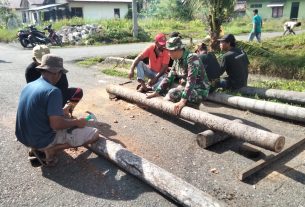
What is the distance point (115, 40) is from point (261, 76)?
42.5 feet

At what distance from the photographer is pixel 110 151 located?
4.31 metres

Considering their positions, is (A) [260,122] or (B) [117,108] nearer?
(A) [260,122]

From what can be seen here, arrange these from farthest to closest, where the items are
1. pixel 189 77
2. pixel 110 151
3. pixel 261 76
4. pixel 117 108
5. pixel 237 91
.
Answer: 1. pixel 261 76
2. pixel 237 91
3. pixel 117 108
4. pixel 189 77
5. pixel 110 151

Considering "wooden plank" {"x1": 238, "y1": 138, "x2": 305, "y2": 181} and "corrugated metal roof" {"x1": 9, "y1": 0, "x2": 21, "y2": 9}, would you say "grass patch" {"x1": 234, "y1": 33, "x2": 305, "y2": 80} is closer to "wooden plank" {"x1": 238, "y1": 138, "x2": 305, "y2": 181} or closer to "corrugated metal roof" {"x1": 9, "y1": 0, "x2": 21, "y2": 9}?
"wooden plank" {"x1": 238, "y1": 138, "x2": 305, "y2": 181}

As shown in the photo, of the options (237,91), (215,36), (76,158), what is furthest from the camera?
(215,36)

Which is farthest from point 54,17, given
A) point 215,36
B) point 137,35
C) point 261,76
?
point 261,76

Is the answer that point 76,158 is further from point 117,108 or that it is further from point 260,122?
point 260,122

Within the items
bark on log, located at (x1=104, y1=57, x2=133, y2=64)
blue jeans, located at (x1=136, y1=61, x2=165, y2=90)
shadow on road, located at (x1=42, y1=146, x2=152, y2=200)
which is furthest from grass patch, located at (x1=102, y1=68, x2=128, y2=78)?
shadow on road, located at (x1=42, y1=146, x2=152, y2=200)

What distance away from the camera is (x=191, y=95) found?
17.7 ft

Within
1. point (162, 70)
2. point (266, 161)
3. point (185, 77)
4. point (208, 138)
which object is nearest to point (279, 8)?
point (162, 70)

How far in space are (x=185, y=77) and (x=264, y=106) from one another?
1.56 meters

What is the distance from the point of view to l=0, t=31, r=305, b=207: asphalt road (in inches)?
144

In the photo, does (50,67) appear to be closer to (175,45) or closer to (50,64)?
(50,64)

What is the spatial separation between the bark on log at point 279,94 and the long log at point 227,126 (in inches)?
89.9
